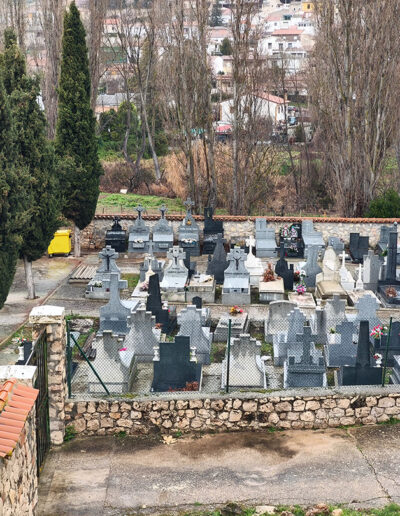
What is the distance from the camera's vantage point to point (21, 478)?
24.3ft

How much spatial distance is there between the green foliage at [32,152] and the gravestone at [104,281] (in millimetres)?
1314

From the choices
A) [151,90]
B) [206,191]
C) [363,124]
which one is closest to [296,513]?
[363,124]

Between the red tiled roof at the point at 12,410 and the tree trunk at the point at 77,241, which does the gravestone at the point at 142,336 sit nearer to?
the red tiled roof at the point at 12,410

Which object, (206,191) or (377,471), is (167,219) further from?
(377,471)

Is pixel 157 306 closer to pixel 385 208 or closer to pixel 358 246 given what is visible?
pixel 358 246

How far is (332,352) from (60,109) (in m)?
10.5

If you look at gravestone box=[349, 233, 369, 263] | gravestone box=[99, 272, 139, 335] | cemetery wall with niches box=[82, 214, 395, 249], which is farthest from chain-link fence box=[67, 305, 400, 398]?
cemetery wall with niches box=[82, 214, 395, 249]

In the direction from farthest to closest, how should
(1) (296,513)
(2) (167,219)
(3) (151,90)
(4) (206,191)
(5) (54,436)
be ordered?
1. (3) (151,90)
2. (4) (206,191)
3. (2) (167,219)
4. (5) (54,436)
5. (1) (296,513)

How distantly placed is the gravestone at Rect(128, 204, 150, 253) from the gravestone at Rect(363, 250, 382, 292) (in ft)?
20.0

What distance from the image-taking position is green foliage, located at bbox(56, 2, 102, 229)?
2005 centimetres

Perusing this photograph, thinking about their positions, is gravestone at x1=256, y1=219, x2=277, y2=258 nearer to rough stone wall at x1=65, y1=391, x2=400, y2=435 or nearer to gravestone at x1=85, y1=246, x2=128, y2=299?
gravestone at x1=85, y1=246, x2=128, y2=299

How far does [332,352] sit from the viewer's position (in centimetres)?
1323

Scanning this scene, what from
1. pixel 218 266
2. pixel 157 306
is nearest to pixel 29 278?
pixel 157 306

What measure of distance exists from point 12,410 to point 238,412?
435 cm
